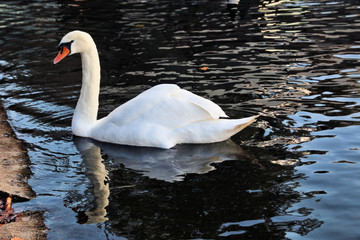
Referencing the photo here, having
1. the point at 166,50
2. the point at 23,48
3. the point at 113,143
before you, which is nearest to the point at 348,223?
the point at 113,143


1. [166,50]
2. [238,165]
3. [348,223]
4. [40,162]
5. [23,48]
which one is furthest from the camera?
[23,48]

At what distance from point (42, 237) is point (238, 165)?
8.11 ft

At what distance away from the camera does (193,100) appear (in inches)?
286

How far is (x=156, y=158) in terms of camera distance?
23.3 feet

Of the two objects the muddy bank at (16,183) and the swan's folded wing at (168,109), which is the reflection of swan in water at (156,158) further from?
the muddy bank at (16,183)

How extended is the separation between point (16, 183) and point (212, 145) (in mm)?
2501

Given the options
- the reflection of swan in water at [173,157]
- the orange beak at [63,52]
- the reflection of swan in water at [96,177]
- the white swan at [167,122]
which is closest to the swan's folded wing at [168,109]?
the white swan at [167,122]

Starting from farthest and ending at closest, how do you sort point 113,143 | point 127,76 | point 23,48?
point 23,48
point 127,76
point 113,143

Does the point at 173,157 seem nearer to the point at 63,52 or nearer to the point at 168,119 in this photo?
the point at 168,119

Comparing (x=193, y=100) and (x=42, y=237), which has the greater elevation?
(x=193, y=100)

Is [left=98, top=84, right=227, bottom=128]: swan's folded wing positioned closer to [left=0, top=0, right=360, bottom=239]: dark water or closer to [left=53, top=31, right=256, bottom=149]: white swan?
[left=53, top=31, right=256, bottom=149]: white swan

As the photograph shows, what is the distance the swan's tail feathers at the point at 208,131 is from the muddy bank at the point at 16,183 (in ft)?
Answer: 6.46

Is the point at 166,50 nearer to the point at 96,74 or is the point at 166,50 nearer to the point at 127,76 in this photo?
the point at 127,76

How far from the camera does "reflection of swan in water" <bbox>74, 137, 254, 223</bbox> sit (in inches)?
256
